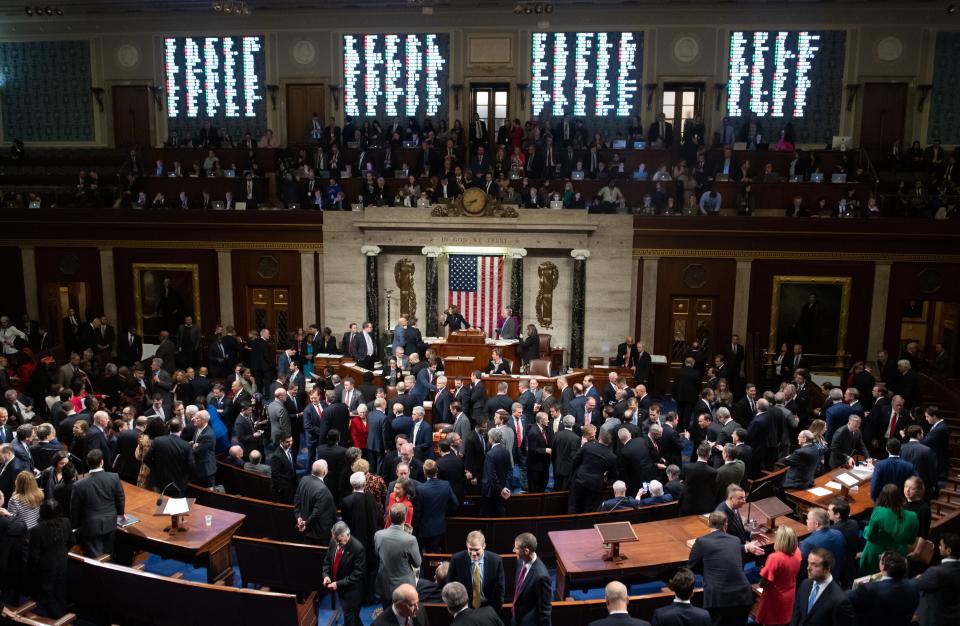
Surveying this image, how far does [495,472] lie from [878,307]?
12.3 metres

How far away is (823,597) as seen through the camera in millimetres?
6145

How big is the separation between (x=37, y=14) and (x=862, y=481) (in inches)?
909

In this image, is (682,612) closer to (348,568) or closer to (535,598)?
(535,598)

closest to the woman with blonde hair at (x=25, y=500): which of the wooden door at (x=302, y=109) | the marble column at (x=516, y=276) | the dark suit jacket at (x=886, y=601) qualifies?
the dark suit jacket at (x=886, y=601)

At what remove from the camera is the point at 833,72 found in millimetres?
21406

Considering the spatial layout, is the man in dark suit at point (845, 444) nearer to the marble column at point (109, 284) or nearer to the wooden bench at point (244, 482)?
the wooden bench at point (244, 482)

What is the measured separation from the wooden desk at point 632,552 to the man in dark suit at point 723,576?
0.67 metres

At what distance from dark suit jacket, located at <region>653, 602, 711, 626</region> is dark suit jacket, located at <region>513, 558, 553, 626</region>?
98 centimetres

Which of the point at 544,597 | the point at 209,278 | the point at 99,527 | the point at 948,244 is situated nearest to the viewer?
the point at 544,597

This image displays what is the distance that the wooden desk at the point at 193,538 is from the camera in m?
7.82

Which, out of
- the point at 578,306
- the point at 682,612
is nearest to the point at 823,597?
the point at 682,612

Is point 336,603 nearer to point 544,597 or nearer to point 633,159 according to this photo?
point 544,597

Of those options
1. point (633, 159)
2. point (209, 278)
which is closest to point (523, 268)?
point (633, 159)

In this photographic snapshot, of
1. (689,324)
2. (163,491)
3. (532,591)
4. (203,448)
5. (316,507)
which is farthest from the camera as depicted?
(689,324)
